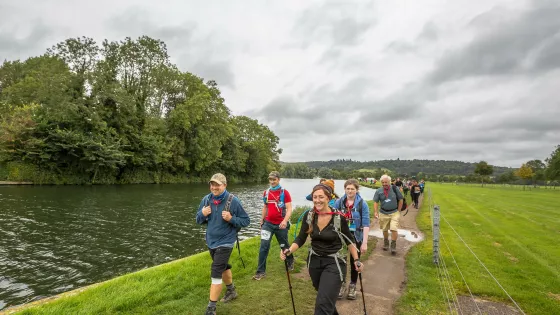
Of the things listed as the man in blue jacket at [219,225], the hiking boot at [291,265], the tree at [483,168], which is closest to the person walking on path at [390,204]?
the hiking boot at [291,265]

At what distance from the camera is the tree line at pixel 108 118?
115ft

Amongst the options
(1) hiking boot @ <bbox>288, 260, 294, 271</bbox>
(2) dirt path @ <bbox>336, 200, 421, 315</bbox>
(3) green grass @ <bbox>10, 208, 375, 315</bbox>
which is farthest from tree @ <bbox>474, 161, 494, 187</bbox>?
(3) green grass @ <bbox>10, 208, 375, 315</bbox>

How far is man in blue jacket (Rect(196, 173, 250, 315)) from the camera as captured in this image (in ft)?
16.7

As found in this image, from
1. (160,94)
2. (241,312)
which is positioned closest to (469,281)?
(241,312)

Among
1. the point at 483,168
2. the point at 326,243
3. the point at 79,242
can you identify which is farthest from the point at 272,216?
the point at 483,168

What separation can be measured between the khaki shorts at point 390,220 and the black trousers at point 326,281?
19.5 ft

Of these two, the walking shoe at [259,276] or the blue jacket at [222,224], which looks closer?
the blue jacket at [222,224]

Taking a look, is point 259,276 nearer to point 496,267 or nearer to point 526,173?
point 496,267

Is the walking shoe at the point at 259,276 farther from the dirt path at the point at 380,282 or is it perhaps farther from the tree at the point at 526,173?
the tree at the point at 526,173

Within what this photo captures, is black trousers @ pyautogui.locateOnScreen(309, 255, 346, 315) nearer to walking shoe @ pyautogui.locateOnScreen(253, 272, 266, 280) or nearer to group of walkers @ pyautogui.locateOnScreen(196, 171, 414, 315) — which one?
group of walkers @ pyautogui.locateOnScreen(196, 171, 414, 315)

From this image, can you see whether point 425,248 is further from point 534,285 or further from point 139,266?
point 139,266

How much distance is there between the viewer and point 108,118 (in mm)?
40562

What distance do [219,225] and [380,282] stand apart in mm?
4441

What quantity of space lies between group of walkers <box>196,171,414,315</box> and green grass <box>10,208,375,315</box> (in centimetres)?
43
